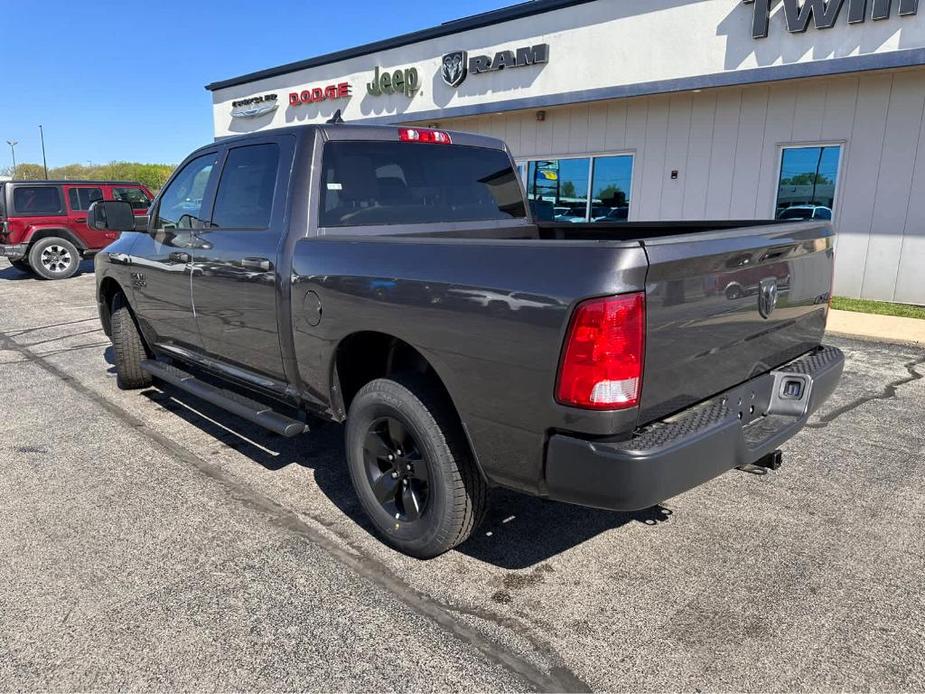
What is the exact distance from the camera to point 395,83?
1509cm

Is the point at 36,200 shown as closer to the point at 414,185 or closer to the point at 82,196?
the point at 82,196

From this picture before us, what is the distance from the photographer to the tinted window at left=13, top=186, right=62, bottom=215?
13102mm

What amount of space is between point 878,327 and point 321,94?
1419 centimetres

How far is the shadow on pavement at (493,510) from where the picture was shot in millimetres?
3127

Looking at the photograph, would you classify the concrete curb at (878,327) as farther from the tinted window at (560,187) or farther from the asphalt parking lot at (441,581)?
the tinted window at (560,187)

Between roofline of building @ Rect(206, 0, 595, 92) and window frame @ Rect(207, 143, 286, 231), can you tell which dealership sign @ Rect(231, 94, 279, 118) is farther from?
window frame @ Rect(207, 143, 286, 231)

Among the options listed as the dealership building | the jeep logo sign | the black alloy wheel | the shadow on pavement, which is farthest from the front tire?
the jeep logo sign

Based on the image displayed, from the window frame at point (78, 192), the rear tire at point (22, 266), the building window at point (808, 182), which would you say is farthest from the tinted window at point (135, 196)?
the building window at point (808, 182)

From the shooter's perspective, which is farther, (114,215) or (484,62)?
(484,62)

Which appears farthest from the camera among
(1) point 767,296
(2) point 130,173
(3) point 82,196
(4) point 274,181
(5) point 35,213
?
(2) point 130,173

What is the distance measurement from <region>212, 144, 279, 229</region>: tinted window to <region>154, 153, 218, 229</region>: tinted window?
236mm

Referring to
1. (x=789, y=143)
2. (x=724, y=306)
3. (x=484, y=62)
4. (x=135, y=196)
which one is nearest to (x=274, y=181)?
(x=724, y=306)

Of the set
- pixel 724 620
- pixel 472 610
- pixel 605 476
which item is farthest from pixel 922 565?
pixel 472 610

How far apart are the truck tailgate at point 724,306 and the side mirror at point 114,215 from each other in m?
4.06
